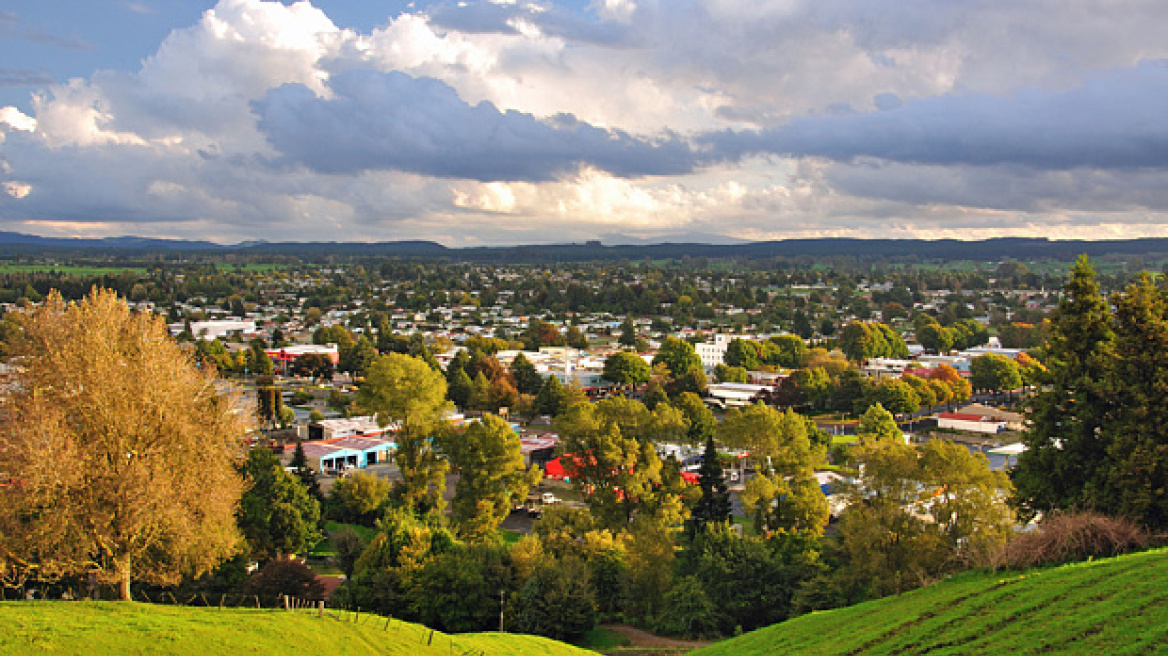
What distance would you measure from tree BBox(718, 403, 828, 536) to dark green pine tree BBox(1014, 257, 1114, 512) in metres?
7.36

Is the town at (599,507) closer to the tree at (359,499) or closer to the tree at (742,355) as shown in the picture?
the tree at (359,499)

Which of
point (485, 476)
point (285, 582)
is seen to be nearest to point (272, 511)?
point (285, 582)

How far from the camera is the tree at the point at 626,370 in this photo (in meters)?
68.6

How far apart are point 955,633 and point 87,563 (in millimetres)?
15608

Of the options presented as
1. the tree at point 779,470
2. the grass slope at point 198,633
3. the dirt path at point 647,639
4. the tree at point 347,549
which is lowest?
the dirt path at point 647,639

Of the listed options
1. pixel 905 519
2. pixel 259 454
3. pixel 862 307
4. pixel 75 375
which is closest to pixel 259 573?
pixel 259 454

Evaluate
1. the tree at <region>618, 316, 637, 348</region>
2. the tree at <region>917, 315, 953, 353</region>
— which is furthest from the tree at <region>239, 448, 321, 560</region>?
the tree at <region>917, 315, 953, 353</region>

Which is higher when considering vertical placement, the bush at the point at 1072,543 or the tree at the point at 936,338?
the bush at the point at 1072,543

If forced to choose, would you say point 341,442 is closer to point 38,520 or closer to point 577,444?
point 577,444

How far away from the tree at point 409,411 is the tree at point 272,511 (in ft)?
11.3

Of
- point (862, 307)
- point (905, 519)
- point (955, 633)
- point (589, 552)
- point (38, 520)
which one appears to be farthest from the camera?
point (862, 307)

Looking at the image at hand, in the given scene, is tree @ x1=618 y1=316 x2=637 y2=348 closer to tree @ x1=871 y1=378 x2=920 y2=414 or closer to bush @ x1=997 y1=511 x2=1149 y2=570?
tree @ x1=871 y1=378 x2=920 y2=414

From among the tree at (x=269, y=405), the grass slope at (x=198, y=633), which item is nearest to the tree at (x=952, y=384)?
the tree at (x=269, y=405)

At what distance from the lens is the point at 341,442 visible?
46.3 metres
